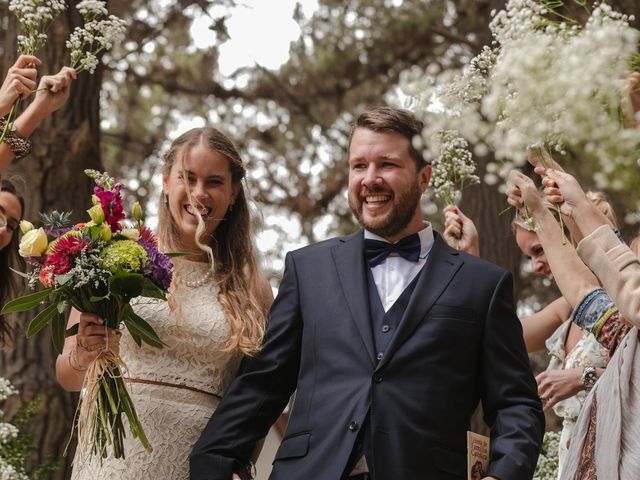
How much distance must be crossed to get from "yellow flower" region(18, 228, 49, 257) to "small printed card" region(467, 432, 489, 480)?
169 centimetres

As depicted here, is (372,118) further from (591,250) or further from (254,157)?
(254,157)

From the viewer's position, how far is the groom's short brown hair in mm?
4328

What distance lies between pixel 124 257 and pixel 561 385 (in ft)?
6.92

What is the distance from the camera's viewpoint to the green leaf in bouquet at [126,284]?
398cm

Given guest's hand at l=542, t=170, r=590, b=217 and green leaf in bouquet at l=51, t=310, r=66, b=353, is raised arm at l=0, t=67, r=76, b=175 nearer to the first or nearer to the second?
green leaf in bouquet at l=51, t=310, r=66, b=353

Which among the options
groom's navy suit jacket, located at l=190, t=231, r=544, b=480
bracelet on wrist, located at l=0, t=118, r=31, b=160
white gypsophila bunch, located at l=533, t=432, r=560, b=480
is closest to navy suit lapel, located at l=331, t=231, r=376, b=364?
groom's navy suit jacket, located at l=190, t=231, r=544, b=480

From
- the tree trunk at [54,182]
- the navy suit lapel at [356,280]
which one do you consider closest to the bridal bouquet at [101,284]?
the navy suit lapel at [356,280]

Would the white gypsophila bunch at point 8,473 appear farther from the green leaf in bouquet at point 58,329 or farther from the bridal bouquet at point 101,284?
the green leaf in bouquet at point 58,329

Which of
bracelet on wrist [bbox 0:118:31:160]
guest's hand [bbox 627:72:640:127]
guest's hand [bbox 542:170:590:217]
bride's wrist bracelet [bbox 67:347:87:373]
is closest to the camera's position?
guest's hand [bbox 627:72:640:127]

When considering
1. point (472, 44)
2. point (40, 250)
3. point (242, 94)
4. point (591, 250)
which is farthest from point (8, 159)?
point (242, 94)

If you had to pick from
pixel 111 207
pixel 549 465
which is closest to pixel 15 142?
pixel 111 207

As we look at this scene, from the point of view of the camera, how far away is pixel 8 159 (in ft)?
14.8

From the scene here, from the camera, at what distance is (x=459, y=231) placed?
17.0ft

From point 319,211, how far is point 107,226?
7.85m
